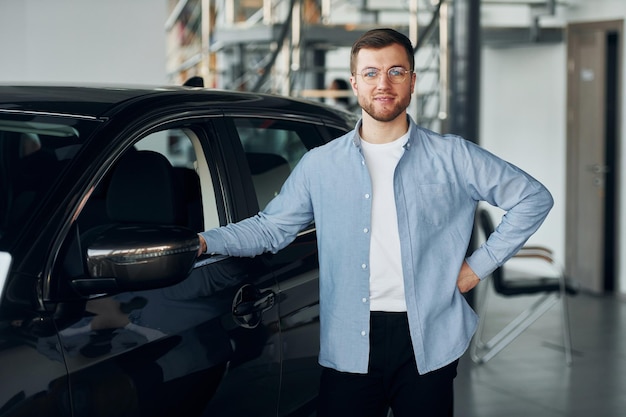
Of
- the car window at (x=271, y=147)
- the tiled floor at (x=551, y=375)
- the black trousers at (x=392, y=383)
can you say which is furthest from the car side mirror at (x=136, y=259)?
the tiled floor at (x=551, y=375)

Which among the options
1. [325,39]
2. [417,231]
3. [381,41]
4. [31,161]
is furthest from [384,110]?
[325,39]

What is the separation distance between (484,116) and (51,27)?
19.9ft

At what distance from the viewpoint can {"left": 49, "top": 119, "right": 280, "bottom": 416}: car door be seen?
7.88 ft

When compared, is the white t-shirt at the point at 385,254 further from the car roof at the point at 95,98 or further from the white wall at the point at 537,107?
the white wall at the point at 537,107

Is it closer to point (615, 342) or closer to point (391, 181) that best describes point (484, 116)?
point (615, 342)

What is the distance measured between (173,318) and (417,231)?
2.11ft

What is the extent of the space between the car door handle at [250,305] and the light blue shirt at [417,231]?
13 centimetres

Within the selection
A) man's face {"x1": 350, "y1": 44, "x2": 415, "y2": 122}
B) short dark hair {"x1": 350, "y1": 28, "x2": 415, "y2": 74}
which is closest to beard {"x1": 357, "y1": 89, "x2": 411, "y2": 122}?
man's face {"x1": 350, "y1": 44, "x2": 415, "y2": 122}

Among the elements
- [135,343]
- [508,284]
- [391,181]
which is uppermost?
[391,181]

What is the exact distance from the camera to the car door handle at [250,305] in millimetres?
2869

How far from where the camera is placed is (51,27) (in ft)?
20.7

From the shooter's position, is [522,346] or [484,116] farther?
[484,116]

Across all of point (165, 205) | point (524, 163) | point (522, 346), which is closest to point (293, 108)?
point (165, 205)

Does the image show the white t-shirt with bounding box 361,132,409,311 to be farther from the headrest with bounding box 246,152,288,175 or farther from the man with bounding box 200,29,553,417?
the headrest with bounding box 246,152,288,175
